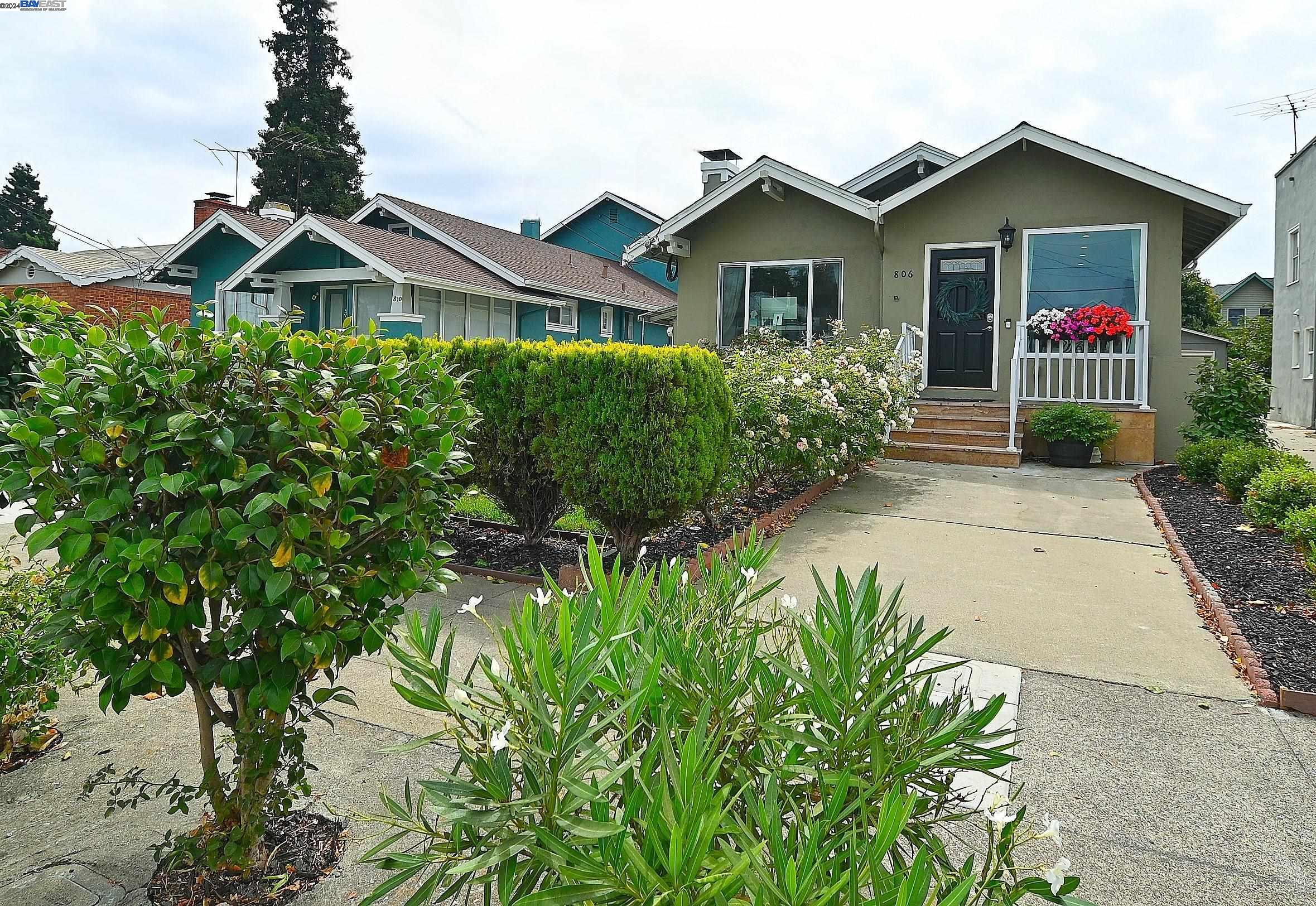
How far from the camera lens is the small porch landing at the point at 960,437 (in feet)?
37.3

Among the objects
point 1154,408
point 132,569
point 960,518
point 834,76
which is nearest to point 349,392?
point 132,569

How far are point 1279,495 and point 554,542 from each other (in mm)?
5970

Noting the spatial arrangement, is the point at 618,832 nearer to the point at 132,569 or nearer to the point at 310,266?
the point at 132,569

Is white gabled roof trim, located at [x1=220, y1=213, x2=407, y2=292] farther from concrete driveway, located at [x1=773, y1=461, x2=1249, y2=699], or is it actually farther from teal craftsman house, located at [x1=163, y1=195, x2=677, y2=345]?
concrete driveway, located at [x1=773, y1=461, x2=1249, y2=699]

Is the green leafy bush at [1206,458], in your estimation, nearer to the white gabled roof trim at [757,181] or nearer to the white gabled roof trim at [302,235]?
the white gabled roof trim at [757,181]

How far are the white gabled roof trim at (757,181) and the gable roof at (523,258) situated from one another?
691 cm

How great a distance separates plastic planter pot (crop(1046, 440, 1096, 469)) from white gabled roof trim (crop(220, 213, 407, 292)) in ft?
41.5

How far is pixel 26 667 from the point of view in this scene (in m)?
2.92

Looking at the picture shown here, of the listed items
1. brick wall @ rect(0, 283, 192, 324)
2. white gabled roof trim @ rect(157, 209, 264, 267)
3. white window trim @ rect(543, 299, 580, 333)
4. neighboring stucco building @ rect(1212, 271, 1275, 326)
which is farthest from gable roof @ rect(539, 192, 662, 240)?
neighboring stucco building @ rect(1212, 271, 1275, 326)

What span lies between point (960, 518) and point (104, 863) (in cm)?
709

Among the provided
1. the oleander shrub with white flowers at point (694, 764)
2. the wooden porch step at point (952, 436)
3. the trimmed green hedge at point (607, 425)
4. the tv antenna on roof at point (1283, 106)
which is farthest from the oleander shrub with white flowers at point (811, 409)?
the tv antenna on roof at point (1283, 106)

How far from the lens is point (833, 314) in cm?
1414

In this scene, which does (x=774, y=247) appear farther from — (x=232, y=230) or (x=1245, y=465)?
(x=232, y=230)

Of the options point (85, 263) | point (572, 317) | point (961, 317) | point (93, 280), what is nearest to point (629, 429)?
point (961, 317)
